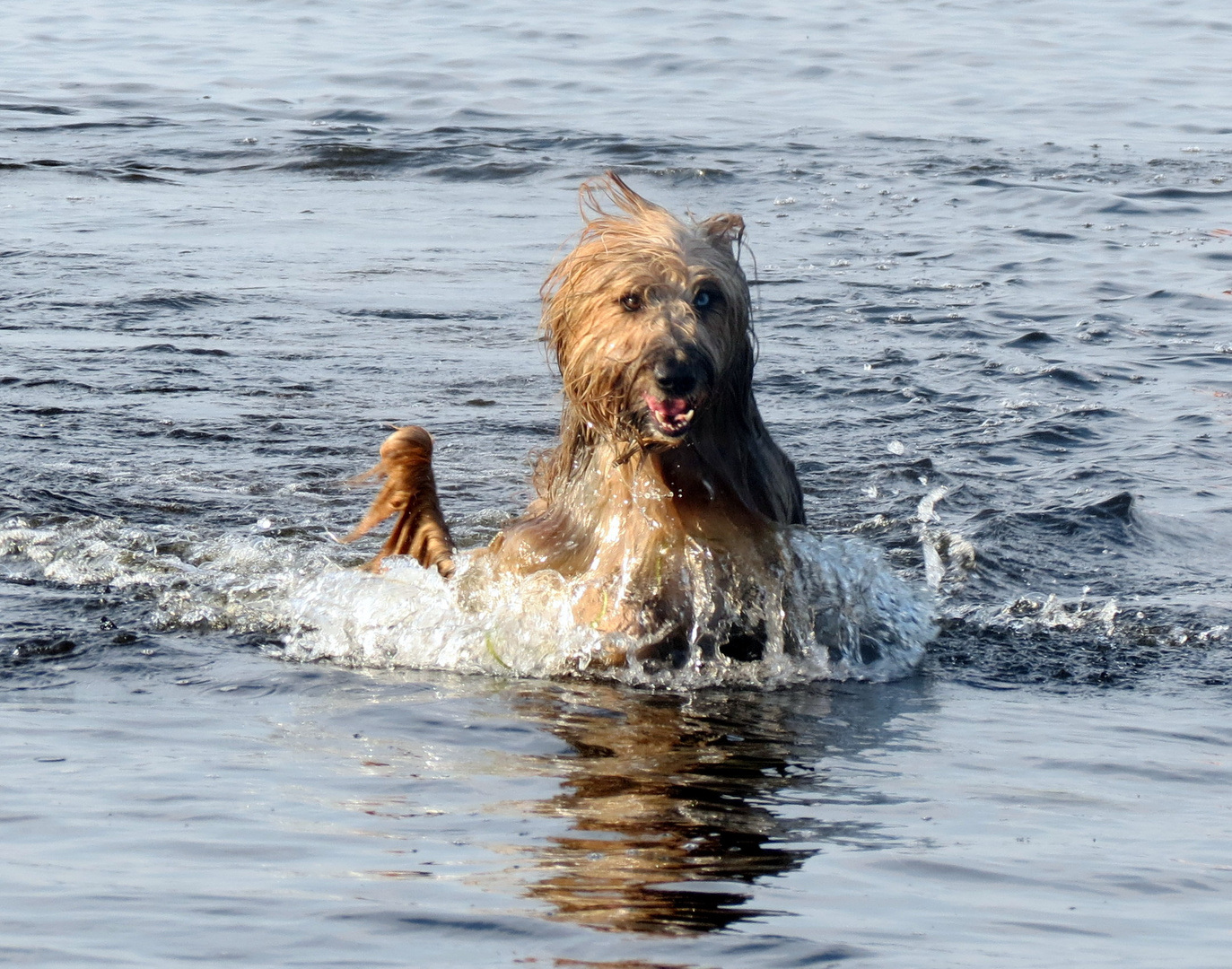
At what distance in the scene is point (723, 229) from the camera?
498 cm

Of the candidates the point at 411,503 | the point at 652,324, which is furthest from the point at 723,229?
the point at 411,503

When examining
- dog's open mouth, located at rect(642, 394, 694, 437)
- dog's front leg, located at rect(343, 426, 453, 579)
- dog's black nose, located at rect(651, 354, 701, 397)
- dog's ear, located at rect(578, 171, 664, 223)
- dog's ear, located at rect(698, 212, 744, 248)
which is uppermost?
dog's ear, located at rect(578, 171, 664, 223)

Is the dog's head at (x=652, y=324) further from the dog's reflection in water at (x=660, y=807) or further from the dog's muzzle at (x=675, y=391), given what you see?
the dog's reflection in water at (x=660, y=807)

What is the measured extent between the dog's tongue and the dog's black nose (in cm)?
3

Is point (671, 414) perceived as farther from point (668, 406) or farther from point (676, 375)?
point (676, 375)

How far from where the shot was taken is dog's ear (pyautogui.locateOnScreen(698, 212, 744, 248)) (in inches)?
195

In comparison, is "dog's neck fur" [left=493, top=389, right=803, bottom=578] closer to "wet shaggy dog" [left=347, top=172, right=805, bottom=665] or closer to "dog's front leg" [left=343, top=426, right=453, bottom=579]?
"wet shaggy dog" [left=347, top=172, right=805, bottom=665]

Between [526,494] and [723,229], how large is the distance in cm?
264

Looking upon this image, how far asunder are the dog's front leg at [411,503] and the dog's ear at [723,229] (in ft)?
4.42

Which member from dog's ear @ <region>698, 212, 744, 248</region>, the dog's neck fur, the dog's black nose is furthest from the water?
dog's ear @ <region>698, 212, 744, 248</region>

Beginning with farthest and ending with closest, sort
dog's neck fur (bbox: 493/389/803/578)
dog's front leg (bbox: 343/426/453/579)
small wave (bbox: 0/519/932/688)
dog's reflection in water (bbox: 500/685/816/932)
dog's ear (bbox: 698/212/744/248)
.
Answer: dog's front leg (bbox: 343/426/453/579)
small wave (bbox: 0/519/932/688)
dog's neck fur (bbox: 493/389/803/578)
dog's ear (bbox: 698/212/744/248)
dog's reflection in water (bbox: 500/685/816/932)

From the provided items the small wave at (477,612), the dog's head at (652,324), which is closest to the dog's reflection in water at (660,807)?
the small wave at (477,612)

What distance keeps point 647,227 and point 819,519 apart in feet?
8.41

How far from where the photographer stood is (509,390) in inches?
351
